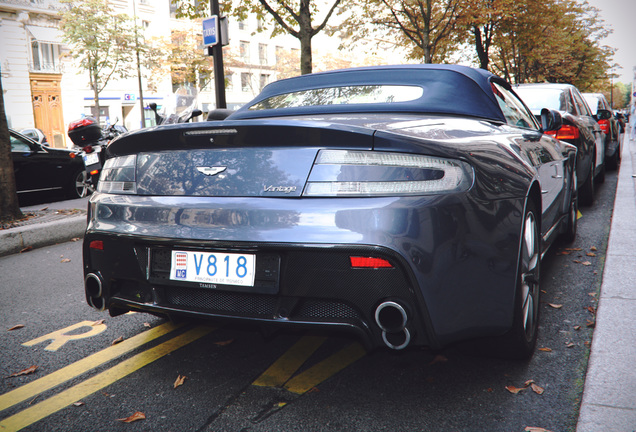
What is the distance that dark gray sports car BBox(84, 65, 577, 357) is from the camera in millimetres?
2051

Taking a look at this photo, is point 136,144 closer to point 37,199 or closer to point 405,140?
point 405,140

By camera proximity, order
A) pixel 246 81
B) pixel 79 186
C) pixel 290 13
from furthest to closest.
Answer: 1. pixel 246 81
2. pixel 290 13
3. pixel 79 186

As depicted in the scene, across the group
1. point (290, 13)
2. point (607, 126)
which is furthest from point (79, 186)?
point (607, 126)

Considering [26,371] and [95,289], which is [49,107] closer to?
[26,371]

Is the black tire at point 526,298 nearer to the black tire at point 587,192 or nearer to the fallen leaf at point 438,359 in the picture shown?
the fallen leaf at point 438,359

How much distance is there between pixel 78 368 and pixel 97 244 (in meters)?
0.68

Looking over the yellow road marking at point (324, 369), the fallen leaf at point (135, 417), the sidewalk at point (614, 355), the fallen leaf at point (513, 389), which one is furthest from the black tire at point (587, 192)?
the fallen leaf at point (135, 417)

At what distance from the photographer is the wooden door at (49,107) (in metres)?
33.6

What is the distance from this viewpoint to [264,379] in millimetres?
2604

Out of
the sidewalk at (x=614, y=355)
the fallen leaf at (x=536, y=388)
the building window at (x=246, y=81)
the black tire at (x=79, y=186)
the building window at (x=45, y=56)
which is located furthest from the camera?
the building window at (x=246, y=81)

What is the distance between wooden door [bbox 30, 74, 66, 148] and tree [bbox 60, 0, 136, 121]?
2818mm

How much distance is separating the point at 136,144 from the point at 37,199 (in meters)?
7.87

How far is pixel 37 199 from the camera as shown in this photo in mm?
9547

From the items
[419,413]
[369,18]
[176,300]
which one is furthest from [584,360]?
[369,18]
